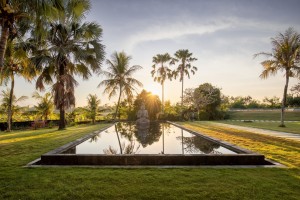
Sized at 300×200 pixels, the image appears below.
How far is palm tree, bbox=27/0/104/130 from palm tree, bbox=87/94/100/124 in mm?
8415

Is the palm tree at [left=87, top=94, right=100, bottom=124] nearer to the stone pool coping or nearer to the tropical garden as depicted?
the tropical garden

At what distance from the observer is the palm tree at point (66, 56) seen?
12672 millimetres

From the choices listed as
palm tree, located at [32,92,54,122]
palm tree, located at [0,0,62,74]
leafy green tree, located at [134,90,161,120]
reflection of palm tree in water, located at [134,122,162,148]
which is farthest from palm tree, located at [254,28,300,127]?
palm tree, located at [32,92,54,122]

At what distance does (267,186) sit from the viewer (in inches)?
137

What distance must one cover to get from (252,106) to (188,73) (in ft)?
106

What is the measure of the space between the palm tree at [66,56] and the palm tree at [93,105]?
8415mm

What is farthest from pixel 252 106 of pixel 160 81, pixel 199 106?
pixel 160 81

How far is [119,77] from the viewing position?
2391 cm

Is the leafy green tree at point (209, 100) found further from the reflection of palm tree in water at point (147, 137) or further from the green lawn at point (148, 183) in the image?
the green lawn at point (148, 183)

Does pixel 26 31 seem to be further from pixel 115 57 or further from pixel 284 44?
pixel 284 44

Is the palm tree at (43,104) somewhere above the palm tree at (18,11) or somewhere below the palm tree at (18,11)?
below

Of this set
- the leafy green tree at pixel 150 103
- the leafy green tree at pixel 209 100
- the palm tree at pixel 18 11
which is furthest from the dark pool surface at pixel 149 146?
the leafy green tree at pixel 209 100

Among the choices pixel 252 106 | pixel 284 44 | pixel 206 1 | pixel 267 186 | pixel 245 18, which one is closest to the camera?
pixel 267 186

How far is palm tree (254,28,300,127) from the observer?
665 inches
